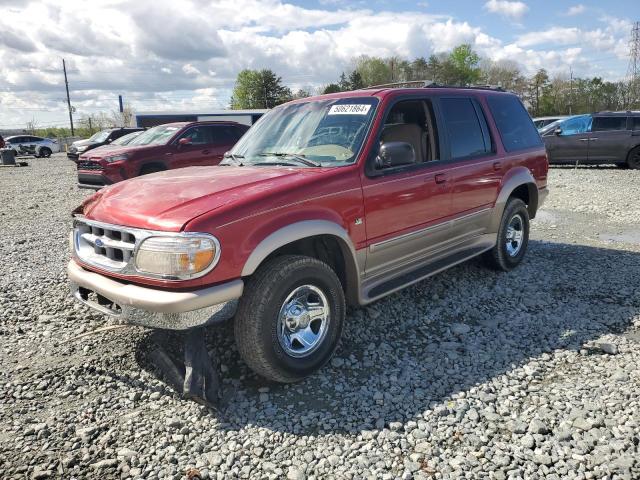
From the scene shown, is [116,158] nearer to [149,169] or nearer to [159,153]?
[149,169]

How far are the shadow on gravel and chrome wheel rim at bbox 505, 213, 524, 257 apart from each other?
0.25 m

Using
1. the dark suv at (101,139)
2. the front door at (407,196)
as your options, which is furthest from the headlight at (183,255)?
the dark suv at (101,139)

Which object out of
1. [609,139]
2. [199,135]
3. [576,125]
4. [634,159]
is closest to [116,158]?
[199,135]

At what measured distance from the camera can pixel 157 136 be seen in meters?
11.5

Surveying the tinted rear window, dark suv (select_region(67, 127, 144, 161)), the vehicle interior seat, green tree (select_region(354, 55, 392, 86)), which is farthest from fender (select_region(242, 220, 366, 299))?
green tree (select_region(354, 55, 392, 86))

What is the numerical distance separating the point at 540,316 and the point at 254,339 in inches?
106

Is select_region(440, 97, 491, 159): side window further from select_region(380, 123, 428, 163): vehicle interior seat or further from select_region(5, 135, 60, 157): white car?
select_region(5, 135, 60, 157): white car

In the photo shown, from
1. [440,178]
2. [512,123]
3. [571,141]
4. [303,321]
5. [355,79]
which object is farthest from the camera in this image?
[355,79]

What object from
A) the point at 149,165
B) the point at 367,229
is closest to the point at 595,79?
the point at 149,165

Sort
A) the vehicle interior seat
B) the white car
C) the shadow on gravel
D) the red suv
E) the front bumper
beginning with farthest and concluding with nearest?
1. the white car
2. the red suv
3. the vehicle interior seat
4. the shadow on gravel
5. the front bumper

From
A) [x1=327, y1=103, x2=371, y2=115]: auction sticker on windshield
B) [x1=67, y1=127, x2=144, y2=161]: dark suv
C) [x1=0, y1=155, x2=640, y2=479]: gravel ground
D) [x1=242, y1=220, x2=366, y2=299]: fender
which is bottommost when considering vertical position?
[x1=0, y1=155, x2=640, y2=479]: gravel ground

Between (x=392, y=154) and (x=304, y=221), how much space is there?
0.97 m

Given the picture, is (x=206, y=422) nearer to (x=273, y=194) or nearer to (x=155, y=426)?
(x=155, y=426)

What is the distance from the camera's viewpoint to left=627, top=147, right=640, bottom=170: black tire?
1464 centimetres
